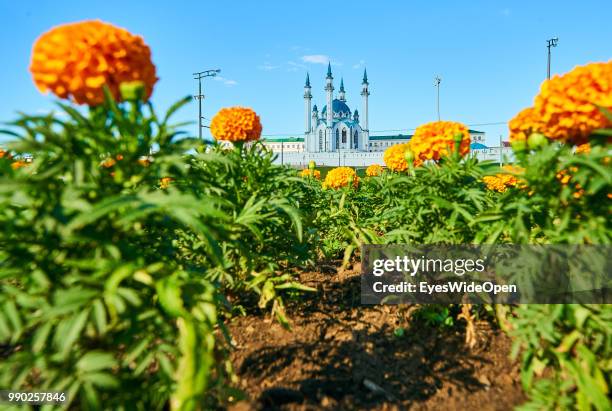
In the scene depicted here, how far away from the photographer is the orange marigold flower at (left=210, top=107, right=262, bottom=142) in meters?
3.17

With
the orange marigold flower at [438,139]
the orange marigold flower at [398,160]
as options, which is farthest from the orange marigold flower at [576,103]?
the orange marigold flower at [398,160]

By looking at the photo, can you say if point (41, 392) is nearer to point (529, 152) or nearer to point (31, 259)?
point (31, 259)

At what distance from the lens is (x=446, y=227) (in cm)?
255

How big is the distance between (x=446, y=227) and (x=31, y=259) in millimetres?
2203

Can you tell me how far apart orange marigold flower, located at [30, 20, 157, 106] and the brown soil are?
57.4 inches

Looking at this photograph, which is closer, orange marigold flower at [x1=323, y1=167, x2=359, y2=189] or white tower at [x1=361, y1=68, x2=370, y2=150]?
orange marigold flower at [x1=323, y1=167, x2=359, y2=189]

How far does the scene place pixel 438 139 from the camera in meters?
2.86

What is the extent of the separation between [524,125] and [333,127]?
104 meters

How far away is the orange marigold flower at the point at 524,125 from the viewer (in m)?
1.80

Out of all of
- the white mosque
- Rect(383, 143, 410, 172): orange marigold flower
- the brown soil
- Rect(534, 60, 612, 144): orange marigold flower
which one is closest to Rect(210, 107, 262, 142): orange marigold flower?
the brown soil

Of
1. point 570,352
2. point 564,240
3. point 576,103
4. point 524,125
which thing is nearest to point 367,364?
point 570,352

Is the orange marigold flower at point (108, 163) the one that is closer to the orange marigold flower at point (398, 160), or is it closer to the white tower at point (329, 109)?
the orange marigold flower at point (398, 160)

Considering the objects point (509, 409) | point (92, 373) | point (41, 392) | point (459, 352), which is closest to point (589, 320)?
point (509, 409)

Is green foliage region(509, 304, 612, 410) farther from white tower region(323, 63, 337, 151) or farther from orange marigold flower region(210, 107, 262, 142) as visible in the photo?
white tower region(323, 63, 337, 151)
